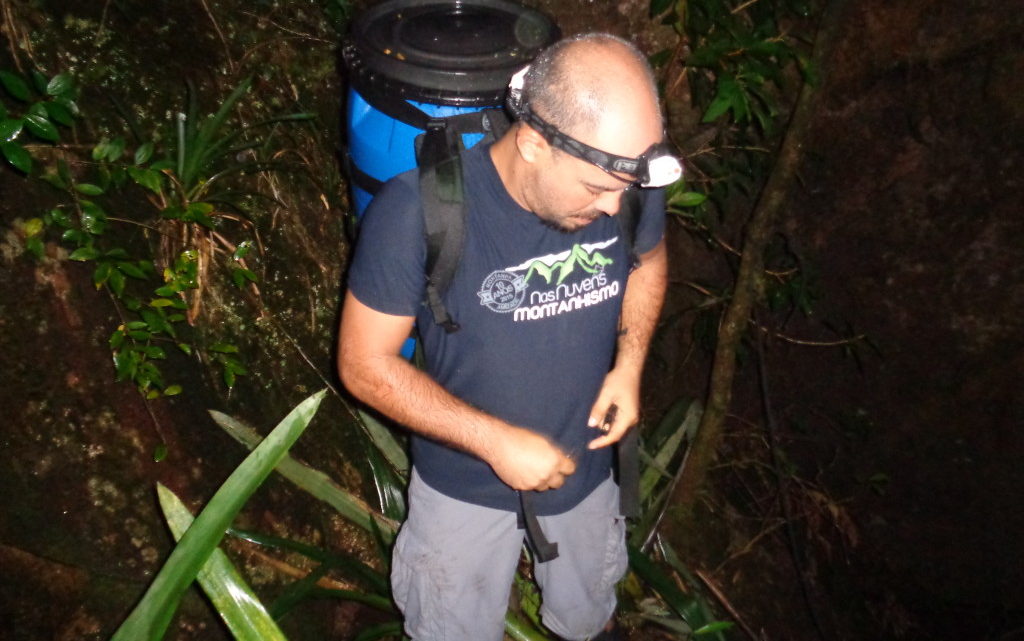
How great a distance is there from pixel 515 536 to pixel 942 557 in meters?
2.54

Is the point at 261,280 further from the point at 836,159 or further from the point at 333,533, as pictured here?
the point at 836,159

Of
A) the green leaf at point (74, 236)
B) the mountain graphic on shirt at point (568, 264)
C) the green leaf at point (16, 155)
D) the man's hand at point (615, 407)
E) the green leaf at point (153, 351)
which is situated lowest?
the man's hand at point (615, 407)

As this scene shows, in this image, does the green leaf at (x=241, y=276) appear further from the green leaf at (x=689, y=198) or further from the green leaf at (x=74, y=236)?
the green leaf at (x=689, y=198)

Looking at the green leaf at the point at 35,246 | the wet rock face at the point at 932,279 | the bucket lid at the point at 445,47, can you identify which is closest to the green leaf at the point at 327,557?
the green leaf at the point at 35,246

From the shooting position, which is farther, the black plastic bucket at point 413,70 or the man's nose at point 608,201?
the black plastic bucket at point 413,70

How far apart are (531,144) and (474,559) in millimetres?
932

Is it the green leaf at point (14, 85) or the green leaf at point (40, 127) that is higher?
the green leaf at point (14, 85)

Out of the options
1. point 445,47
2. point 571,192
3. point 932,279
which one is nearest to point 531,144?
point 571,192

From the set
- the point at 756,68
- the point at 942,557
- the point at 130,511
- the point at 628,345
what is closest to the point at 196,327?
the point at 130,511

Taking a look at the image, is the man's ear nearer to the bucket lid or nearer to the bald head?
the bald head

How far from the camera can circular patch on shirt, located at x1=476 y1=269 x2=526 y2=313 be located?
54.7 inches

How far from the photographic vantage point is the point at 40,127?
4.72ft

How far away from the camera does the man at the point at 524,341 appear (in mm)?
1249

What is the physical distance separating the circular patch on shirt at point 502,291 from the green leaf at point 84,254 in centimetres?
87
